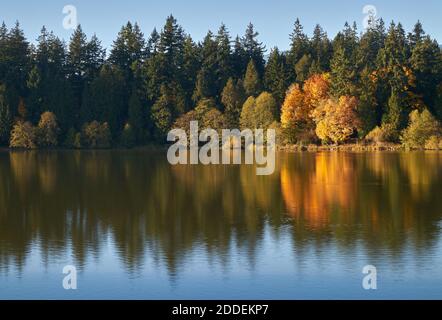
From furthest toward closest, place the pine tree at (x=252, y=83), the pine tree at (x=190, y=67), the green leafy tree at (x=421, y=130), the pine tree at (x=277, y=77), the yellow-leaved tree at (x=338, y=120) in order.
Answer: the pine tree at (x=190, y=67)
the pine tree at (x=252, y=83)
the pine tree at (x=277, y=77)
the yellow-leaved tree at (x=338, y=120)
the green leafy tree at (x=421, y=130)

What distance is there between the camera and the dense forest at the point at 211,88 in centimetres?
8012

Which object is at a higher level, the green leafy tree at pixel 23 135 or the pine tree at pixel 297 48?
the pine tree at pixel 297 48

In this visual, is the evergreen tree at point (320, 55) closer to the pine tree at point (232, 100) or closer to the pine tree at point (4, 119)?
the pine tree at point (232, 100)

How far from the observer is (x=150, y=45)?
10481 cm

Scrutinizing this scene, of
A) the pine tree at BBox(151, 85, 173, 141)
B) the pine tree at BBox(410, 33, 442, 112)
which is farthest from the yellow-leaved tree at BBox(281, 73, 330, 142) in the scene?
the pine tree at BBox(151, 85, 173, 141)

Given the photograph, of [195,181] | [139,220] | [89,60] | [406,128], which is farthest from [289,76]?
[139,220]

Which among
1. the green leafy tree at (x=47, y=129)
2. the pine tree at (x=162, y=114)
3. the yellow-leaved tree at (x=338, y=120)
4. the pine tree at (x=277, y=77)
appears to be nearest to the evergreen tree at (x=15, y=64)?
the green leafy tree at (x=47, y=129)

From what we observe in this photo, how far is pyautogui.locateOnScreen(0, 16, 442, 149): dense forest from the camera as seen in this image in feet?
263

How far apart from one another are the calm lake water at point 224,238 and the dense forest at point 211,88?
42328mm

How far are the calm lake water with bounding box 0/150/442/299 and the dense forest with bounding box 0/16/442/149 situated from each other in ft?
139

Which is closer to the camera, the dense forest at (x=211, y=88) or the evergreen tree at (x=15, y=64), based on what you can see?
the dense forest at (x=211, y=88)

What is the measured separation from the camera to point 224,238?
21031mm
